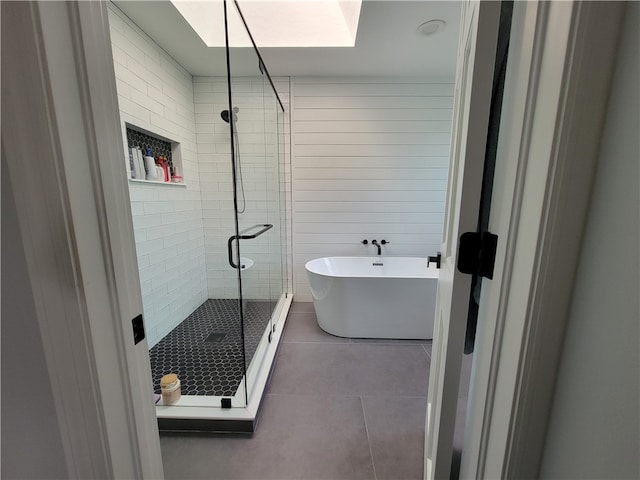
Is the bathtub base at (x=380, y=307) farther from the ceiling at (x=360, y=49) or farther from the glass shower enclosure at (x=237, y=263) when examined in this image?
the ceiling at (x=360, y=49)

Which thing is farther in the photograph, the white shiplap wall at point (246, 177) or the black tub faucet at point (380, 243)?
the black tub faucet at point (380, 243)

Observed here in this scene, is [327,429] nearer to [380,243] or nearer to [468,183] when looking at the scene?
[468,183]

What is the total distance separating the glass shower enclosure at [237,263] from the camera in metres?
1.54

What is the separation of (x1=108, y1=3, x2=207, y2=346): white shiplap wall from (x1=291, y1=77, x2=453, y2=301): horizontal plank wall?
1099 millimetres

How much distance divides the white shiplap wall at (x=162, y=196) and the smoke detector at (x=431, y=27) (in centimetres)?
213

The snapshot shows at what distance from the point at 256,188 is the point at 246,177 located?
142 millimetres

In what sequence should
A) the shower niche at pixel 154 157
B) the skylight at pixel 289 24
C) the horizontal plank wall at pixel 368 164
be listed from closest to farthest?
the shower niche at pixel 154 157 → the skylight at pixel 289 24 → the horizontal plank wall at pixel 368 164

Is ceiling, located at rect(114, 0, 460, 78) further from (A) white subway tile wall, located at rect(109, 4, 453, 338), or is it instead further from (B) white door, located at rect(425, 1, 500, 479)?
(B) white door, located at rect(425, 1, 500, 479)

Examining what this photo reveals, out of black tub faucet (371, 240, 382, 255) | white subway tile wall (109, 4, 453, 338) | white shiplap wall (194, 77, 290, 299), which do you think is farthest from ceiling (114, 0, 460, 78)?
black tub faucet (371, 240, 382, 255)

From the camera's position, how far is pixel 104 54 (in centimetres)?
50

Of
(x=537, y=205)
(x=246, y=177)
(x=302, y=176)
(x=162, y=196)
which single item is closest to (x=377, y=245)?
(x=302, y=176)

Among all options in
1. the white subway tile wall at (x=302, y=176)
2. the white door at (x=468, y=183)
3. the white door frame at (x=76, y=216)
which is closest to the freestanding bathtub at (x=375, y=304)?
the white subway tile wall at (x=302, y=176)

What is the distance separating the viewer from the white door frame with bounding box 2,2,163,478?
0.40 m

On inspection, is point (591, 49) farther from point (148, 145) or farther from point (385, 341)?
point (148, 145)
